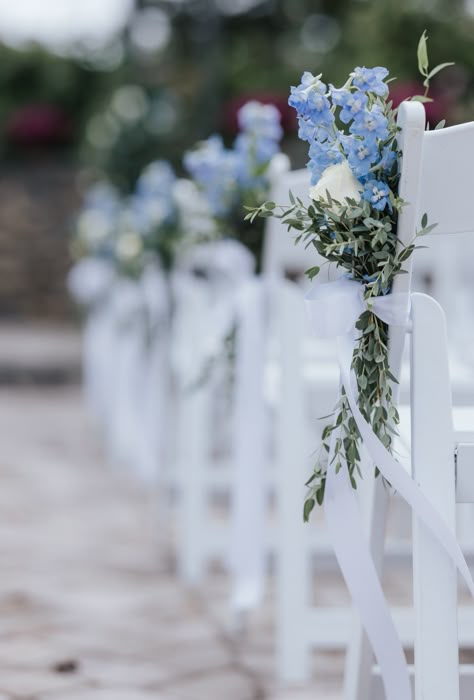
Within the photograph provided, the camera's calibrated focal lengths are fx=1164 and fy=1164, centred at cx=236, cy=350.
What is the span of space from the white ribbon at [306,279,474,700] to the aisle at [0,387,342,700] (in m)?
0.72

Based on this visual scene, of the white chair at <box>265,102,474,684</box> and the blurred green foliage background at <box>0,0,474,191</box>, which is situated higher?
the blurred green foliage background at <box>0,0,474,191</box>

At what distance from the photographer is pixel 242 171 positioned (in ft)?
8.89

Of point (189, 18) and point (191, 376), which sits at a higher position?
point (189, 18)

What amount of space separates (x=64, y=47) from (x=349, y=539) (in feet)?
36.4

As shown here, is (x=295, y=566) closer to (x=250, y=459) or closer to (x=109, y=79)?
(x=250, y=459)

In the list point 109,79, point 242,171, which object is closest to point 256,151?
point 242,171

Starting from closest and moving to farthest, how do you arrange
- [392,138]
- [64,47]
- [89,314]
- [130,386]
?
[392,138]
[130,386]
[89,314]
[64,47]

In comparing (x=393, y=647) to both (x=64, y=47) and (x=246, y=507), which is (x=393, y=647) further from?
(x=64, y=47)

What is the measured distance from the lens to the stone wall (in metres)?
10.9

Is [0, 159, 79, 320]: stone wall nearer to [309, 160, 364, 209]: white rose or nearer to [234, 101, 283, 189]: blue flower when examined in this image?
[234, 101, 283, 189]: blue flower

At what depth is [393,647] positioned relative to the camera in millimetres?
1416

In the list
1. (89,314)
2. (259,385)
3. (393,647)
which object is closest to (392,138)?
(393,647)

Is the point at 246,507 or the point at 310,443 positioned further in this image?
the point at 310,443

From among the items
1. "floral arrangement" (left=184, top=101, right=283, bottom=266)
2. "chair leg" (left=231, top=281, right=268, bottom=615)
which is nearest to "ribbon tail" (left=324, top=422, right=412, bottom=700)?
"chair leg" (left=231, top=281, right=268, bottom=615)
